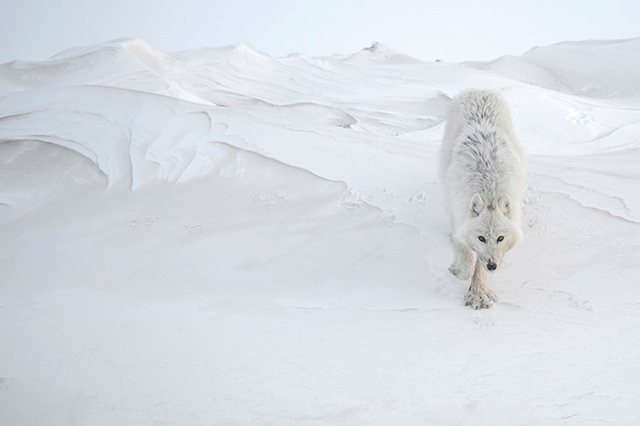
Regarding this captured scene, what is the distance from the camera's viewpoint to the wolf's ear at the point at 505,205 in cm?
305

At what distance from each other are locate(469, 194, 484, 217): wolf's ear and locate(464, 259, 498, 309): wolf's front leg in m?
0.35

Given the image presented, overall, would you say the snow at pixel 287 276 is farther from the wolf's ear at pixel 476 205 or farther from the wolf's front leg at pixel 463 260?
the wolf's ear at pixel 476 205

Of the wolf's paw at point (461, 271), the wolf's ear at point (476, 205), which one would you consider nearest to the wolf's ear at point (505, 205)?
the wolf's ear at point (476, 205)

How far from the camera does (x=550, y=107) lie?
315 inches

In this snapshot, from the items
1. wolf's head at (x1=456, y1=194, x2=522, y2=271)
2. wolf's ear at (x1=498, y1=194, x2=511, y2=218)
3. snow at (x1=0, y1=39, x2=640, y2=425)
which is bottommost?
snow at (x1=0, y1=39, x2=640, y2=425)

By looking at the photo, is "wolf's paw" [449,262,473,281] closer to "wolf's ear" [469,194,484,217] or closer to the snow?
the snow

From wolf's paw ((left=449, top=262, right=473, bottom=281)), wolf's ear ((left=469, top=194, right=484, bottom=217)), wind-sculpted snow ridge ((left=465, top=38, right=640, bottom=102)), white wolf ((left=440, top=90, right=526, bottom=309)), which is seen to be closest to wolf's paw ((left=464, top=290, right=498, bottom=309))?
white wolf ((left=440, top=90, right=526, bottom=309))

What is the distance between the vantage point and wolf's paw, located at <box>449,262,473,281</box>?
340 cm

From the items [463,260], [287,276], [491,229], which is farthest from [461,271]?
[287,276]

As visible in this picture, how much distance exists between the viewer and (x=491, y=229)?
3.00 metres

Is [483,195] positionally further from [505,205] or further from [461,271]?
[461,271]

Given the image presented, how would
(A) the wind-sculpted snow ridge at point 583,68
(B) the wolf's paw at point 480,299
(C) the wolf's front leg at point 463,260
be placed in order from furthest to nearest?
(A) the wind-sculpted snow ridge at point 583,68 → (C) the wolf's front leg at point 463,260 → (B) the wolf's paw at point 480,299

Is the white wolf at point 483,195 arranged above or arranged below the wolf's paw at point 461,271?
above

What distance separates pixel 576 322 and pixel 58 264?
168 inches
